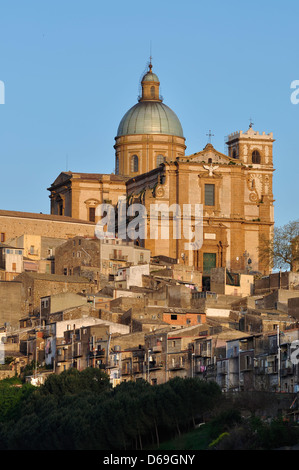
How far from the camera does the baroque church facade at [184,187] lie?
109688 millimetres

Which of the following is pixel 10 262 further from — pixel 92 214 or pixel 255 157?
pixel 255 157

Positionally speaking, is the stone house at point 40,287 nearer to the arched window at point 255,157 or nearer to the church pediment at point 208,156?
the church pediment at point 208,156

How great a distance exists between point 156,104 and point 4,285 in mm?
30609

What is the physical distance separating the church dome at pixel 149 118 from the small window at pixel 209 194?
33.3ft

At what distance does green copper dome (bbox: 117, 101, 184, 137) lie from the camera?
120 m

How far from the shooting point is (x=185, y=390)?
2685 inches

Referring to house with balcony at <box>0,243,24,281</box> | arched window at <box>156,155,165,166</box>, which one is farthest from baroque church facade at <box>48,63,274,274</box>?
house with balcony at <box>0,243,24,281</box>

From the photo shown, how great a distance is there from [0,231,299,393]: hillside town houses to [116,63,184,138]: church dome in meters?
14.5

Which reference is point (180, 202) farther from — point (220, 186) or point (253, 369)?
point (253, 369)

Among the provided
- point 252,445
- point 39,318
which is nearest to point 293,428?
point 252,445

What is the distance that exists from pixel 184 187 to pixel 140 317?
21771 mm

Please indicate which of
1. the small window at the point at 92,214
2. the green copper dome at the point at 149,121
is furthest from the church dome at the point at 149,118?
the small window at the point at 92,214

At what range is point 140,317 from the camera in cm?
9125
